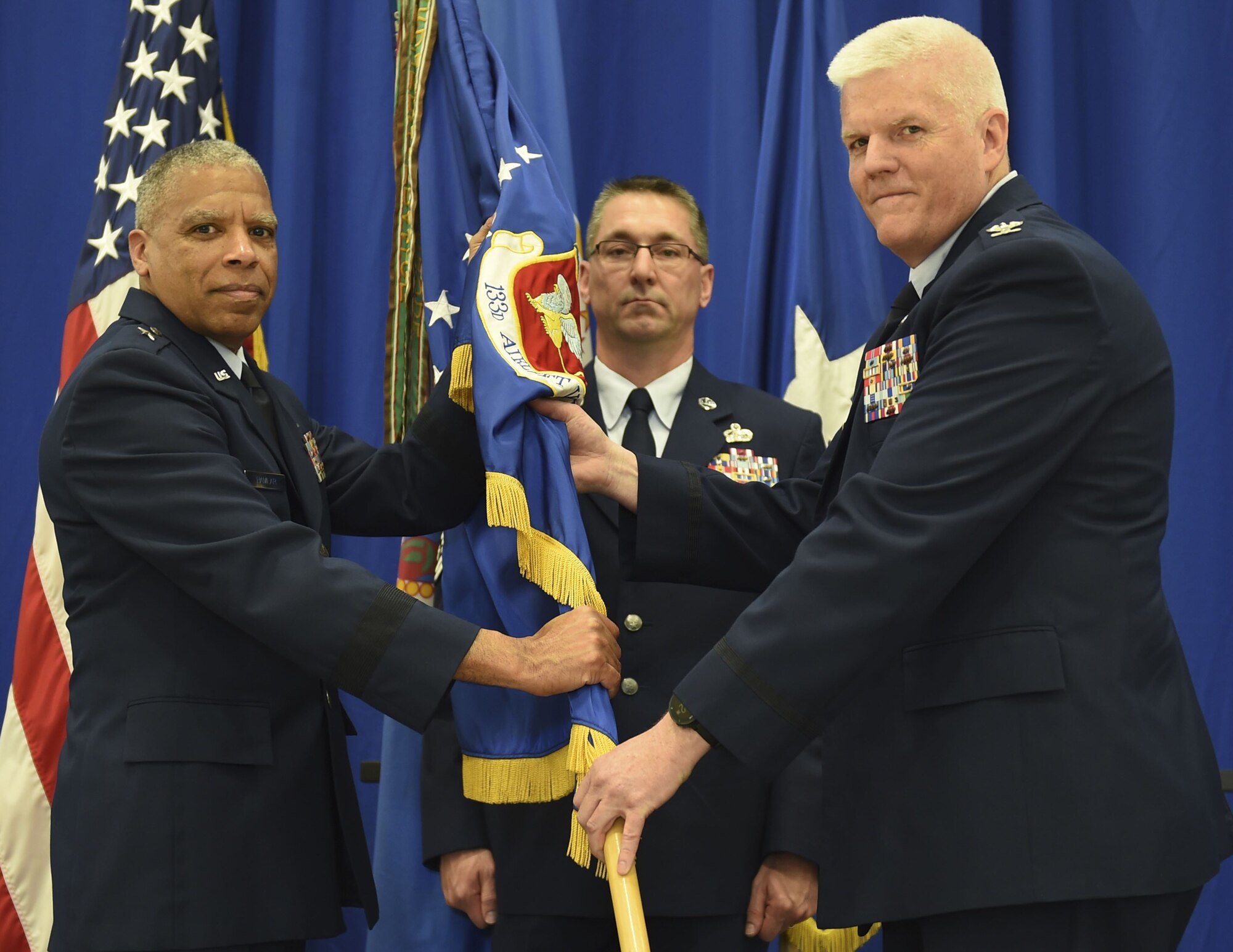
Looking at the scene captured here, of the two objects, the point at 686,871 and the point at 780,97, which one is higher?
the point at 780,97

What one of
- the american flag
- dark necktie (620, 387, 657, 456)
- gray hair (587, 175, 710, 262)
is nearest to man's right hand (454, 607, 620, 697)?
dark necktie (620, 387, 657, 456)

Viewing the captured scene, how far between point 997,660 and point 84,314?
236 centimetres

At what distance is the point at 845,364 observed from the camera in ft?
10.6

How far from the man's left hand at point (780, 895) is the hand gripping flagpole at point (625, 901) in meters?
0.58

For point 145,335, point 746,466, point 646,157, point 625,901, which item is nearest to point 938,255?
point 746,466

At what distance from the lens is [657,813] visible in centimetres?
234

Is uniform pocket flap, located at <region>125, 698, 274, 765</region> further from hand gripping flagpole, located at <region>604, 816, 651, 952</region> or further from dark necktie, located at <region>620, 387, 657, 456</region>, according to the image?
dark necktie, located at <region>620, 387, 657, 456</region>

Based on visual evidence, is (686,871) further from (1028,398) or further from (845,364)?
(845,364)

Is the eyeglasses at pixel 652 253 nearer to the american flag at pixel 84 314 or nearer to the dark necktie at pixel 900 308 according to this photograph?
the dark necktie at pixel 900 308

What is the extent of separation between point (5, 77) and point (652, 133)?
74.6 inches

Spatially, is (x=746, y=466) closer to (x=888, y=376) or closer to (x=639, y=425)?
(x=639, y=425)

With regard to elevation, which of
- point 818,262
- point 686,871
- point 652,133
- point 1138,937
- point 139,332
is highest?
point 652,133

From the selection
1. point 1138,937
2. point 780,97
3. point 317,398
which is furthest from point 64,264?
point 1138,937

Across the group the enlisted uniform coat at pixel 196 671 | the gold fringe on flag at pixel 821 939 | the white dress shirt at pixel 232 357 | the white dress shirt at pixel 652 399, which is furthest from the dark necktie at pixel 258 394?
the gold fringe on flag at pixel 821 939
